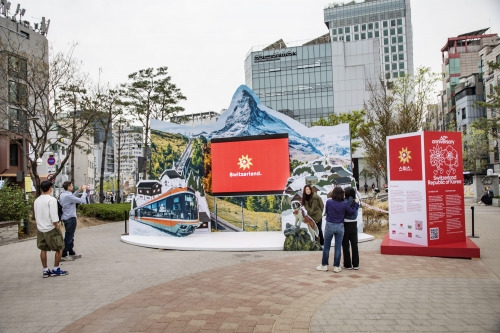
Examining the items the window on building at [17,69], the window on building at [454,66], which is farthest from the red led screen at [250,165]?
the window on building at [454,66]

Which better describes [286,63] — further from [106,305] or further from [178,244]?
[106,305]

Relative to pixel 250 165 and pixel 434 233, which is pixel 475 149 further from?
pixel 434 233

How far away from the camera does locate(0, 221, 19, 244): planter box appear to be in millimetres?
12234

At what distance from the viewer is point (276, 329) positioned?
4270 millimetres

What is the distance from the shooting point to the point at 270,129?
12.7 metres

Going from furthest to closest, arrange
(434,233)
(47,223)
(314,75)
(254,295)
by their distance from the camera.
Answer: (314,75) < (434,233) < (47,223) < (254,295)

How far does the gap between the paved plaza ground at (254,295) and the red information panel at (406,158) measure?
185cm

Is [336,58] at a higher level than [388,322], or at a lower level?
higher

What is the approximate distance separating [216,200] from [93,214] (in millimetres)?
9421

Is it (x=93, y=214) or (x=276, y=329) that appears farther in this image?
(x=93, y=214)

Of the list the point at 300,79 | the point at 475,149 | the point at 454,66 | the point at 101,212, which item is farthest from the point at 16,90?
the point at 454,66

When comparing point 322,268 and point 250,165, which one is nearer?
point 322,268

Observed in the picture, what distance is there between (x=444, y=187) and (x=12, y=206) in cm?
1321

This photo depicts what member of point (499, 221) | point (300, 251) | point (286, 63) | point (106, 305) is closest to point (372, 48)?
point (286, 63)
